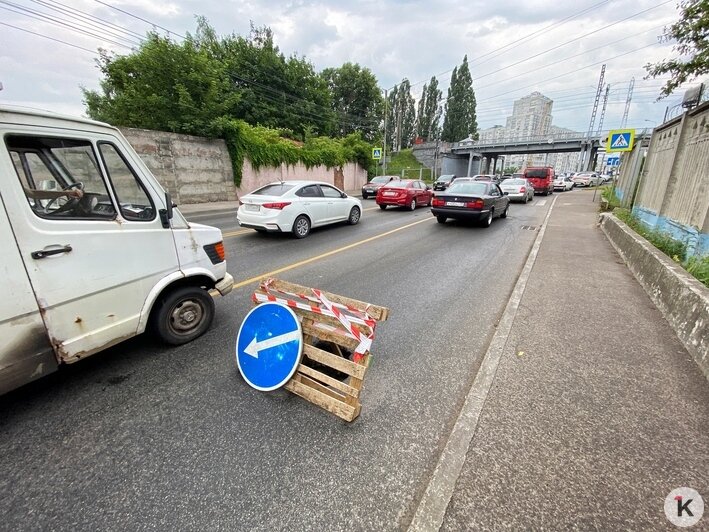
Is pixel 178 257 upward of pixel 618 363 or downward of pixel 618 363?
upward

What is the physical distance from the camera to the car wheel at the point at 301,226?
8.42 metres

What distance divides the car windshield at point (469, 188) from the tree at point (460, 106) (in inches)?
2179

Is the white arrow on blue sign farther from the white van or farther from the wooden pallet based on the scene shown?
the white van

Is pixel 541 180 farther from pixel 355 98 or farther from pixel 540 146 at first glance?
pixel 355 98

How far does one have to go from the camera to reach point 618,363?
10.2 feet

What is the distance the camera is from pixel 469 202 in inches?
402

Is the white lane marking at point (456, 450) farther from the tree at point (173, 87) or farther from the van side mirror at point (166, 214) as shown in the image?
the tree at point (173, 87)

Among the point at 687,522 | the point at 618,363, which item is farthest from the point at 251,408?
the point at 618,363

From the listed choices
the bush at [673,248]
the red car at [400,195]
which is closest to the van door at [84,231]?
the bush at [673,248]

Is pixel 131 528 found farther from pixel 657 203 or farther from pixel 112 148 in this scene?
pixel 657 203

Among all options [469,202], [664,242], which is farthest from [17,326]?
[469,202]

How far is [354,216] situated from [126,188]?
8.51 meters

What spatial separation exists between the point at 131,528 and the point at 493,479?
2.05 m

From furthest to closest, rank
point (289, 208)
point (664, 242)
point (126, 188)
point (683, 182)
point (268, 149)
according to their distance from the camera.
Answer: point (268, 149), point (289, 208), point (683, 182), point (664, 242), point (126, 188)
